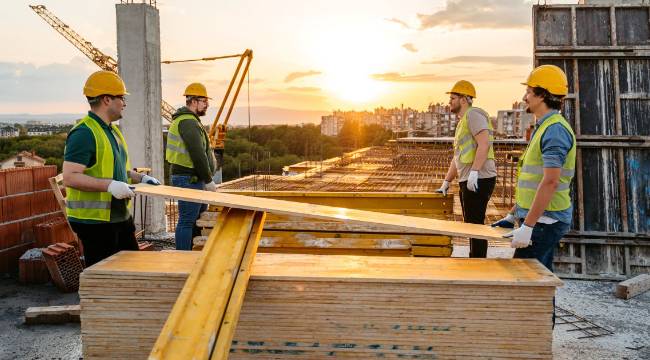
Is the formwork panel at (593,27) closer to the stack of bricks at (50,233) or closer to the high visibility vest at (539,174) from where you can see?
the high visibility vest at (539,174)

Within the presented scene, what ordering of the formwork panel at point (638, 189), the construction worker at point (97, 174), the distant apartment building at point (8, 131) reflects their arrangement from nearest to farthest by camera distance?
the construction worker at point (97, 174)
the formwork panel at point (638, 189)
the distant apartment building at point (8, 131)

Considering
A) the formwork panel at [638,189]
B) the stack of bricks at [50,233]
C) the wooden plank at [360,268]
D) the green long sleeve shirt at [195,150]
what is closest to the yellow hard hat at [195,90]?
the green long sleeve shirt at [195,150]

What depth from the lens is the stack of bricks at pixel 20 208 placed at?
7809mm

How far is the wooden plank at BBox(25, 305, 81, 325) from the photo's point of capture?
19.0 feet

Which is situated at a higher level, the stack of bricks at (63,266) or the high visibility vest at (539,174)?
the high visibility vest at (539,174)

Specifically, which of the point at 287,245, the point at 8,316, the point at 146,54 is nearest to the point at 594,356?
the point at 287,245

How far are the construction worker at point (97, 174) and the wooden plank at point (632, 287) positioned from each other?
226 inches

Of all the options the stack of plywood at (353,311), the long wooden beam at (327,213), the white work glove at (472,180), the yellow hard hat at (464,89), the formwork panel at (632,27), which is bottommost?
the stack of plywood at (353,311)

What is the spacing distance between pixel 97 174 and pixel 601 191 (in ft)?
21.3

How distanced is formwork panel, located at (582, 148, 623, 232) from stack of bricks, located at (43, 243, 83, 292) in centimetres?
685

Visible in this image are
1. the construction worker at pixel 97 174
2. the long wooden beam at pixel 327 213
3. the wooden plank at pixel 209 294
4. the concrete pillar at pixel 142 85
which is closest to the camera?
the wooden plank at pixel 209 294

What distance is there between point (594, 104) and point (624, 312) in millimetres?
2957

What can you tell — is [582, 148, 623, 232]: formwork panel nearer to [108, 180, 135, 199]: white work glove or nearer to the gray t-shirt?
the gray t-shirt

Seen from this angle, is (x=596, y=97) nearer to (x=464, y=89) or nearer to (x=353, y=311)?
(x=464, y=89)
